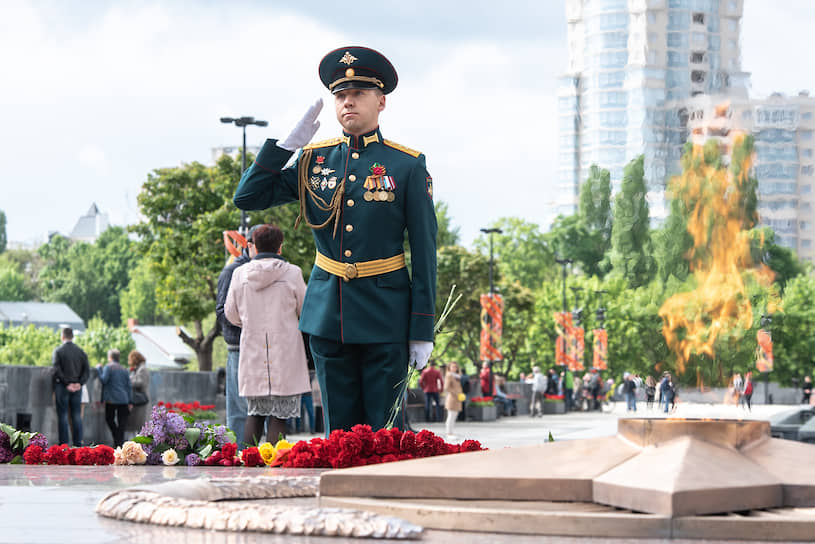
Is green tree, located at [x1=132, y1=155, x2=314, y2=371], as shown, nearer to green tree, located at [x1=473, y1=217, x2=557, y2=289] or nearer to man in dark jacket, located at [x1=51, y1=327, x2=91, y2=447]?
man in dark jacket, located at [x1=51, y1=327, x2=91, y2=447]

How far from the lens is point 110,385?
1927cm

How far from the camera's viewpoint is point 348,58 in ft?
18.6

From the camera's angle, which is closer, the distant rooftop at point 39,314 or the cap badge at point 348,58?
the cap badge at point 348,58

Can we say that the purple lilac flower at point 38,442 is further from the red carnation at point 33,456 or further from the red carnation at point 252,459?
the red carnation at point 252,459

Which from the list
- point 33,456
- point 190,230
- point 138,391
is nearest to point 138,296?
point 190,230

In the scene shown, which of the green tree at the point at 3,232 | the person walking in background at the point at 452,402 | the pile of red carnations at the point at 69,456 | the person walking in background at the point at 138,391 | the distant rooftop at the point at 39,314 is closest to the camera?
the pile of red carnations at the point at 69,456

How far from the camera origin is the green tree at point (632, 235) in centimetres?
376

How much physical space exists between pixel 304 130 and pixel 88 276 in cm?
11406

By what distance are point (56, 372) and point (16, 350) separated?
6121 cm

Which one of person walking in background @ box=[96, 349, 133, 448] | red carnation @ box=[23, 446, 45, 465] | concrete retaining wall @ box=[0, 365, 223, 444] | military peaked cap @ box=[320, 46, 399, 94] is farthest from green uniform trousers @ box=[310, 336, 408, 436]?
person walking in background @ box=[96, 349, 133, 448]

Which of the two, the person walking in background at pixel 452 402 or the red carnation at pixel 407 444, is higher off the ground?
the red carnation at pixel 407 444

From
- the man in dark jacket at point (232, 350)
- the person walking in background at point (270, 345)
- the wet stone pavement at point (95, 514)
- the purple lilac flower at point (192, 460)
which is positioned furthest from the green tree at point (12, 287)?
the wet stone pavement at point (95, 514)

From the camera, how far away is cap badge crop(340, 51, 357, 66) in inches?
224

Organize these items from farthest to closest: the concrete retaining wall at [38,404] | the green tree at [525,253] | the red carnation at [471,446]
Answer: the green tree at [525,253] < the concrete retaining wall at [38,404] < the red carnation at [471,446]
